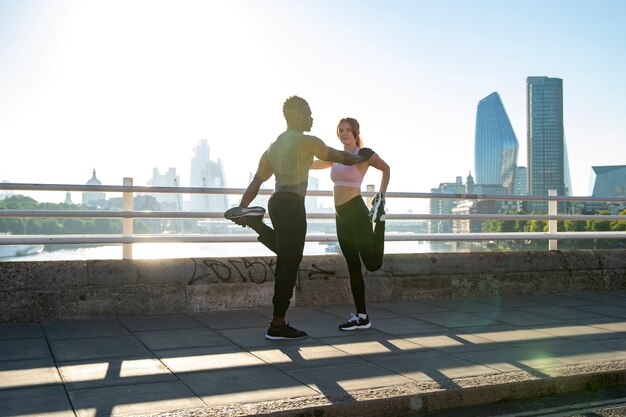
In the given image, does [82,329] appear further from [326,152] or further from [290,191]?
[326,152]

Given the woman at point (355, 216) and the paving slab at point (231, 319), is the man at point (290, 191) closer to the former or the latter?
the woman at point (355, 216)

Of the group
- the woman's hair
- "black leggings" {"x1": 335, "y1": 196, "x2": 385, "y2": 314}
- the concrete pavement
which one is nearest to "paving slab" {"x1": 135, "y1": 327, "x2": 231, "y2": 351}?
the concrete pavement

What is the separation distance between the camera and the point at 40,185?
710cm

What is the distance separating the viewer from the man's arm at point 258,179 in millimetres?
6371

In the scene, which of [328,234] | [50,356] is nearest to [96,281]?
[50,356]

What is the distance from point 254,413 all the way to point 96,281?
3.77 meters

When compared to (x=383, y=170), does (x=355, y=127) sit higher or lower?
higher

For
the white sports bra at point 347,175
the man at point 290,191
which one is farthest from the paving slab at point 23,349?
the white sports bra at point 347,175

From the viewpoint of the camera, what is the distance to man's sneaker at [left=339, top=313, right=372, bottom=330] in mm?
6566

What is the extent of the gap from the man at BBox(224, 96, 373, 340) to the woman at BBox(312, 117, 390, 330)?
0.46 metres

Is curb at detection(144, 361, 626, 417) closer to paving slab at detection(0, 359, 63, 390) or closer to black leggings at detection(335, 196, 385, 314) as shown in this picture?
paving slab at detection(0, 359, 63, 390)

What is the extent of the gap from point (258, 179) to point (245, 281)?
174cm

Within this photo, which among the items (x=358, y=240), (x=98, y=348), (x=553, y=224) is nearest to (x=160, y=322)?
(x=98, y=348)

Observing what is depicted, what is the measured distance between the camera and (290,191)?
6.07 meters
